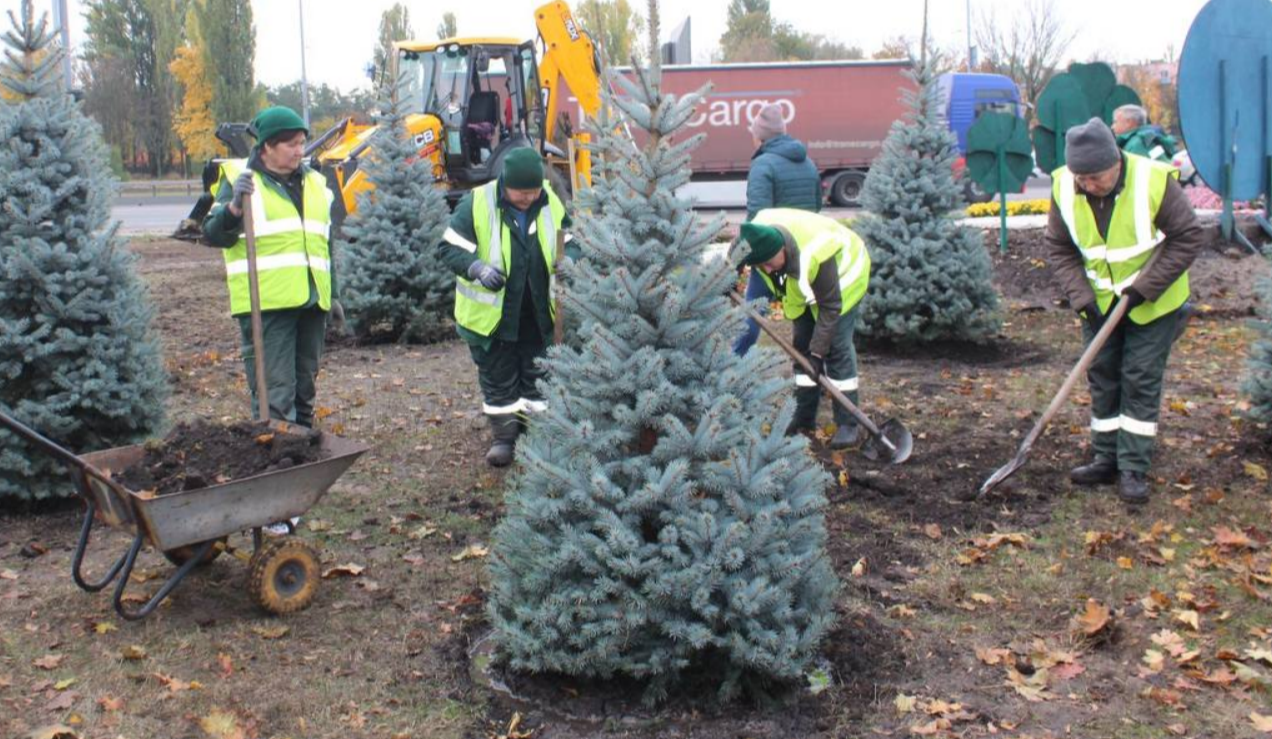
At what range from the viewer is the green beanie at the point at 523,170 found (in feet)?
20.1

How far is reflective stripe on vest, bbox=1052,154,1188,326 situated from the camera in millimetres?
5855

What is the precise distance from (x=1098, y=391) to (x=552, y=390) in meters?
3.54

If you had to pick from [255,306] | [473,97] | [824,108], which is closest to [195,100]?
[824,108]

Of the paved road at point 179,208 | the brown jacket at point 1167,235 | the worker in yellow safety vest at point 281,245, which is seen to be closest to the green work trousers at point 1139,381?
the brown jacket at point 1167,235

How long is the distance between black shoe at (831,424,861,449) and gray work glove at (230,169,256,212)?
357 centimetres

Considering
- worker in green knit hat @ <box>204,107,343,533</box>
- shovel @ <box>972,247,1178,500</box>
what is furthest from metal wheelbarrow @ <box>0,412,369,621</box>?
shovel @ <box>972,247,1178,500</box>

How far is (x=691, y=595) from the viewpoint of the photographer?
3682 millimetres

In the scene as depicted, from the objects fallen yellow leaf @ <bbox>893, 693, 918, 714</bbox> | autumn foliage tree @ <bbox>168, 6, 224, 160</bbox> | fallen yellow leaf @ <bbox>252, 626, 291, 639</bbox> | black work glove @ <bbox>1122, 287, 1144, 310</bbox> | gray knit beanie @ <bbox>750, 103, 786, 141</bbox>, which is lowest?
fallen yellow leaf @ <bbox>893, 693, 918, 714</bbox>

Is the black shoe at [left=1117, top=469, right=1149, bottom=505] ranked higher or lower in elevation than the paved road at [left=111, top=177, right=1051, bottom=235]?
lower

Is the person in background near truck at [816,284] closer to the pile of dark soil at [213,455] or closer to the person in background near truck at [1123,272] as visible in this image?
the person in background near truck at [1123,272]

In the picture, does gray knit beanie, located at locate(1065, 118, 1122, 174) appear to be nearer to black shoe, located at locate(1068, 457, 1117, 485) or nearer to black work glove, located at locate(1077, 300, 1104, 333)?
black work glove, located at locate(1077, 300, 1104, 333)

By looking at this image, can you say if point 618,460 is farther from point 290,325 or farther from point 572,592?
point 290,325

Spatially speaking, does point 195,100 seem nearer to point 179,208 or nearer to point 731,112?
point 179,208

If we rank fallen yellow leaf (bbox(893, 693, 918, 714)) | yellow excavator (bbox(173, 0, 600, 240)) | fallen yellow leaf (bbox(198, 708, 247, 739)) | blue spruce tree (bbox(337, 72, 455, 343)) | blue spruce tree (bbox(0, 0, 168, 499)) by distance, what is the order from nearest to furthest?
1. fallen yellow leaf (bbox(198, 708, 247, 739))
2. fallen yellow leaf (bbox(893, 693, 918, 714))
3. blue spruce tree (bbox(0, 0, 168, 499))
4. blue spruce tree (bbox(337, 72, 455, 343))
5. yellow excavator (bbox(173, 0, 600, 240))
